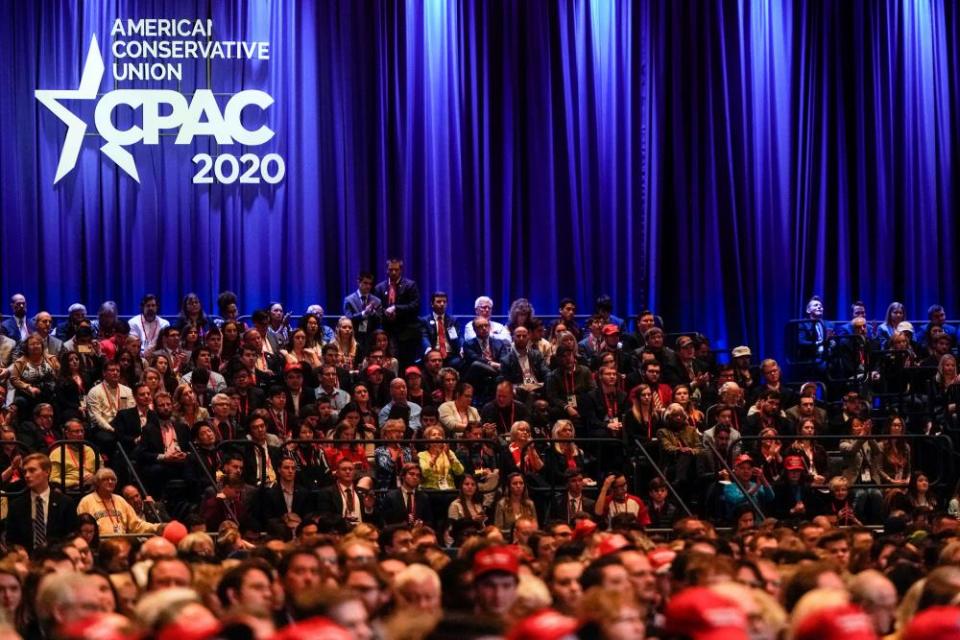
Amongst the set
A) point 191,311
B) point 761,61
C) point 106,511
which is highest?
point 761,61

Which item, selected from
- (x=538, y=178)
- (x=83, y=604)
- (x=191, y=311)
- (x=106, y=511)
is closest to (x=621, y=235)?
(x=538, y=178)

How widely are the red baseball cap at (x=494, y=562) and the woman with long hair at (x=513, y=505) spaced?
16.5 ft

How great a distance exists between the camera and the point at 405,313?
58.0 feet

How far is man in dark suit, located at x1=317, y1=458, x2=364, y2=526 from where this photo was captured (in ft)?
41.8

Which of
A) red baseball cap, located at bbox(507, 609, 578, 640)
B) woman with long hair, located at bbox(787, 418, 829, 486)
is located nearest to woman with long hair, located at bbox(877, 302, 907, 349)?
woman with long hair, located at bbox(787, 418, 829, 486)

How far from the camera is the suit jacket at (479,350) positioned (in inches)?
667

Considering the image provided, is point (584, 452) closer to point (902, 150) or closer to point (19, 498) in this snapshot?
point (19, 498)

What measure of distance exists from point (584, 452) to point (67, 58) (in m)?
8.55

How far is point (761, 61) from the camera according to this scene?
20.4 meters

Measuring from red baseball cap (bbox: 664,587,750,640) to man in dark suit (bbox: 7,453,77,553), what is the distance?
273 inches

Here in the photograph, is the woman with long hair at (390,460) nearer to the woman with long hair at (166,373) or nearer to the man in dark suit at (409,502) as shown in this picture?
the man in dark suit at (409,502)

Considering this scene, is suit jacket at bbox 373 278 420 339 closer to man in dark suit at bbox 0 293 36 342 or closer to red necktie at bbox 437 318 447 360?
red necktie at bbox 437 318 447 360

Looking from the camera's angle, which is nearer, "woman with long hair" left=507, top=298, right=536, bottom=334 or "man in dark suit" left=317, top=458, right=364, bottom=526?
"man in dark suit" left=317, top=458, right=364, bottom=526

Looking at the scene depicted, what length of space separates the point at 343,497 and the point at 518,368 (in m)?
4.15
